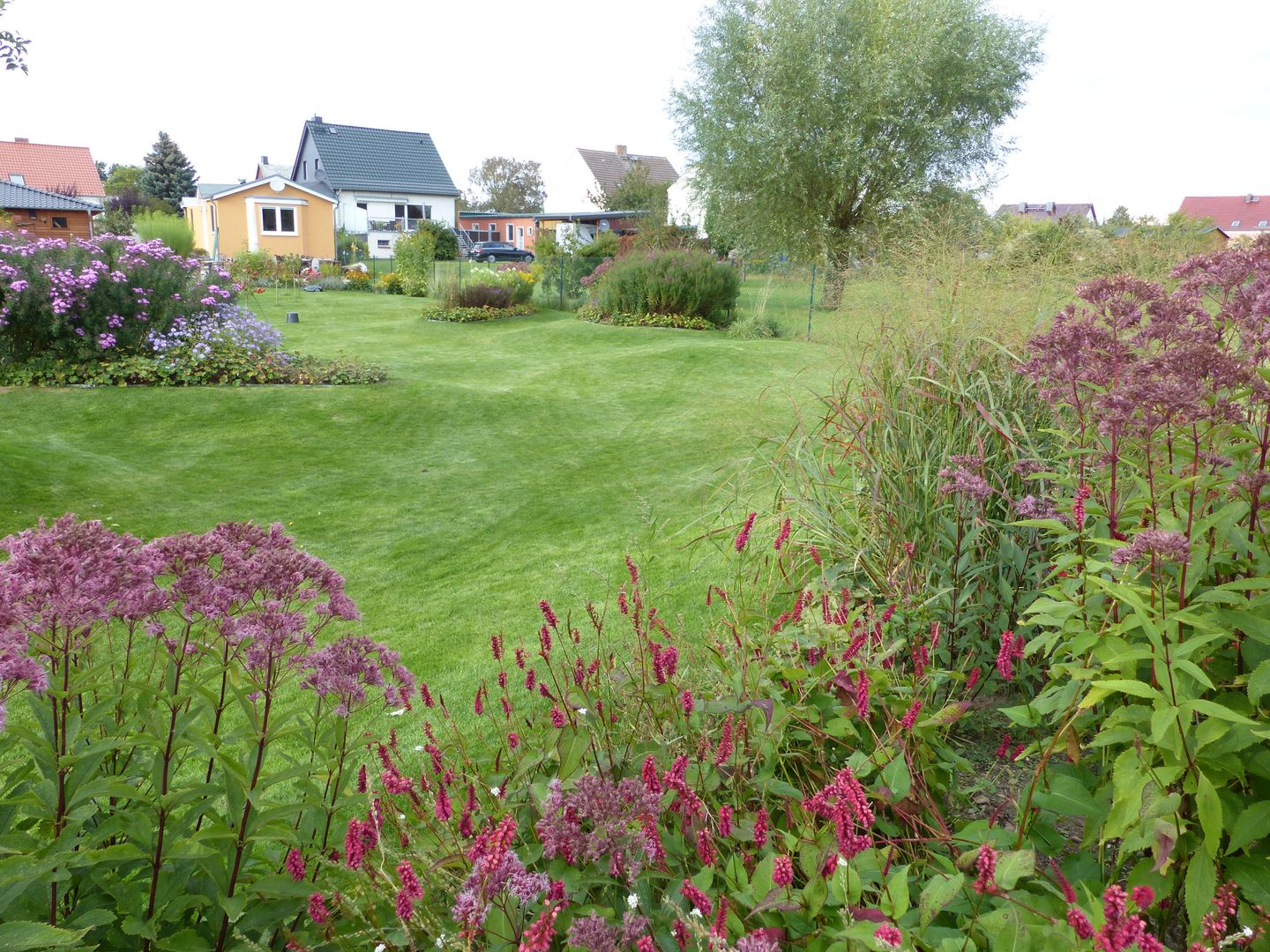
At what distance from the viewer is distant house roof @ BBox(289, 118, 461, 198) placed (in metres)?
42.2

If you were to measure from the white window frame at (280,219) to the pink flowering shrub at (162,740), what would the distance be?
36.0 metres

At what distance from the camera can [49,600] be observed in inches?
64.5

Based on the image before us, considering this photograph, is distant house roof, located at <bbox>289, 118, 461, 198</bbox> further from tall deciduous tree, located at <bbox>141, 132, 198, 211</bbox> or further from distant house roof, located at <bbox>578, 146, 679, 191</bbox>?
tall deciduous tree, located at <bbox>141, 132, 198, 211</bbox>

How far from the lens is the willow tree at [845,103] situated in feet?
63.2

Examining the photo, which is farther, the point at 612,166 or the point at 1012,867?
the point at 612,166

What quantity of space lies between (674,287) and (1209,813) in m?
16.0

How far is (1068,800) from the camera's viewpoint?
1798 millimetres

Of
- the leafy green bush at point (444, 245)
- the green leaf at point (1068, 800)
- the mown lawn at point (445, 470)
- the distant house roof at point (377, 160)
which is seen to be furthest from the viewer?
the distant house roof at point (377, 160)

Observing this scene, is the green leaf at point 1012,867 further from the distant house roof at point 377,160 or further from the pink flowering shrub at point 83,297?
the distant house roof at point 377,160

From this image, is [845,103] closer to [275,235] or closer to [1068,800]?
[1068,800]

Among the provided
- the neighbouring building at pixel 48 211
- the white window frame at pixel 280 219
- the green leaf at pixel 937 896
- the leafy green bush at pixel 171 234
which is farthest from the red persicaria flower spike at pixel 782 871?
the neighbouring building at pixel 48 211

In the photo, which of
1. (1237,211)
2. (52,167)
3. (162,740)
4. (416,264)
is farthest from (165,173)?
(1237,211)

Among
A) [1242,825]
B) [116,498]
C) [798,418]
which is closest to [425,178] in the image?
[116,498]

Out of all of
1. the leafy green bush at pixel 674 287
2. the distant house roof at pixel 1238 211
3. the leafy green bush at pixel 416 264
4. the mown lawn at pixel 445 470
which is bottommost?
the mown lawn at pixel 445 470
